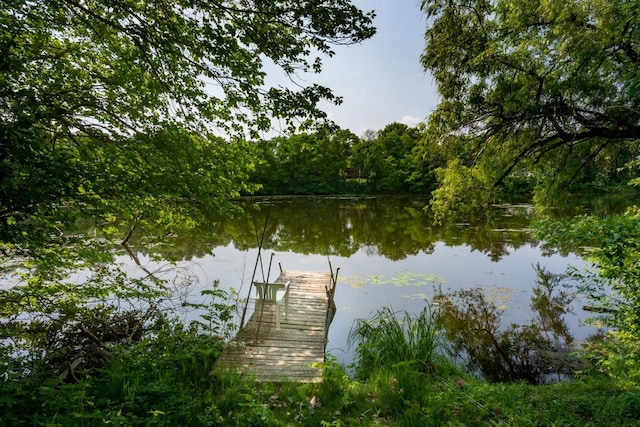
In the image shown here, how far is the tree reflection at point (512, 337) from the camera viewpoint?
596 centimetres

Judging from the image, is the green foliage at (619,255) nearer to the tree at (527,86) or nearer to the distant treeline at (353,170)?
the tree at (527,86)

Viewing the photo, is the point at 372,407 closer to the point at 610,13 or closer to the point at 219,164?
the point at 219,164

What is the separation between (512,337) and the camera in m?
7.17

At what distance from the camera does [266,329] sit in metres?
6.76

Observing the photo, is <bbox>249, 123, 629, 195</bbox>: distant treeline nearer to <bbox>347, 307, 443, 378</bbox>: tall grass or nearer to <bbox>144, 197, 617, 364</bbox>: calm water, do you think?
<bbox>144, 197, 617, 364</bbox>: calm water

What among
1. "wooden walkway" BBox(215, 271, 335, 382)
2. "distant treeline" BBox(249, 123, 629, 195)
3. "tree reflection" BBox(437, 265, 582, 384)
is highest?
"distant treeline" BBox(249, 123, 629, 195)

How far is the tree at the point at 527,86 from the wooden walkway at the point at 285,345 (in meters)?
4.99

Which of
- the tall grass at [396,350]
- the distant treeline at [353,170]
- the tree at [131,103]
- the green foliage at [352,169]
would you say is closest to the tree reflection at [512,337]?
the tall grass at [396,350]

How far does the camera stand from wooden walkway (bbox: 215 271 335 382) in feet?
16.6

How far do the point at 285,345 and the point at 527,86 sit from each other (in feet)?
24.5

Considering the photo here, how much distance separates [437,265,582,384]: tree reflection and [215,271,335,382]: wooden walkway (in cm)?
304

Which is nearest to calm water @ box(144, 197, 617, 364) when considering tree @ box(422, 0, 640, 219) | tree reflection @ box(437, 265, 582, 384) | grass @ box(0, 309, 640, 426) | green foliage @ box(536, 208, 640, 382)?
tree reflection @ box(437, 265, 582, 384)

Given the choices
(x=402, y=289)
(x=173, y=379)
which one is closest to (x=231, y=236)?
(x=402, y=289)

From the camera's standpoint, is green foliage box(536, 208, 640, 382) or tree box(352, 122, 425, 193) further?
tree box(352, 122, 425, 193)
